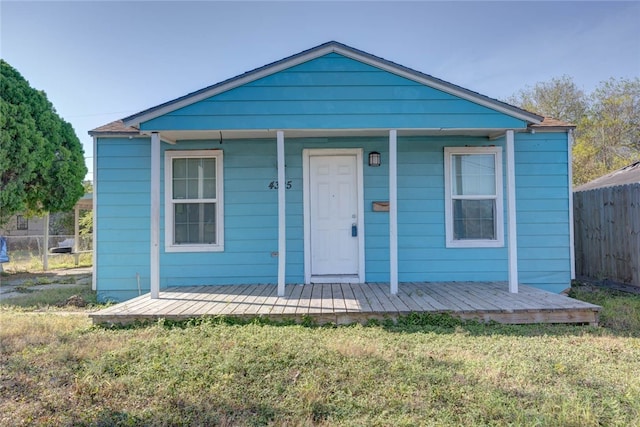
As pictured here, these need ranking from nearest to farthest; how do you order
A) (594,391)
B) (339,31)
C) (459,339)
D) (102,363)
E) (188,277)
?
(594,391), (102,363), (459,339), (188,277), (339,31)

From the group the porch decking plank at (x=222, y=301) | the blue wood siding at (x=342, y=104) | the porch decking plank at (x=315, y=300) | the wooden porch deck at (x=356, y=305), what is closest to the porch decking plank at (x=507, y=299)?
the wooden porch deck at (x=356, y=305)

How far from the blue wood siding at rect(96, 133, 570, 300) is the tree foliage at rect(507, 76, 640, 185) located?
1175cm

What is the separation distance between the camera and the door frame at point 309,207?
5688 millimetres

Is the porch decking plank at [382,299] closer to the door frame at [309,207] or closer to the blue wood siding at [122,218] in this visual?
the door frame at [309,207]

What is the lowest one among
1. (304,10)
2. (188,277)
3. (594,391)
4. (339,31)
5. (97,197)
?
(594,391)

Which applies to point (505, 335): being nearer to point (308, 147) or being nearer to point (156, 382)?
point (156, 382)

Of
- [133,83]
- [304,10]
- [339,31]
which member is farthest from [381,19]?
[133,83]

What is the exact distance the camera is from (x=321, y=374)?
9.18 feet

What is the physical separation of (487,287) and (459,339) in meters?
2.07

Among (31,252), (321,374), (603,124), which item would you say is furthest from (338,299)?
(603,124)

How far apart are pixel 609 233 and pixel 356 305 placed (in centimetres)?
548

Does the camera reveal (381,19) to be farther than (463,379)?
Yes

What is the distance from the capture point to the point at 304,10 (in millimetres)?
7648

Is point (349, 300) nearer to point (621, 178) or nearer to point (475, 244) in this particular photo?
point (475, 244)
